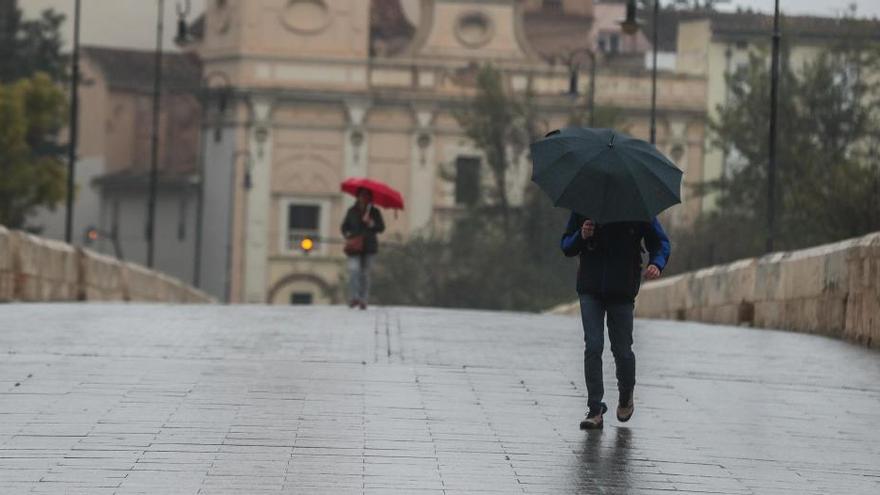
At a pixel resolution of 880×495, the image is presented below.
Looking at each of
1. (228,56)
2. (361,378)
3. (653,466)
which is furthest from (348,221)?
(228,56)

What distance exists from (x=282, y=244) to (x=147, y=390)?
266 feet

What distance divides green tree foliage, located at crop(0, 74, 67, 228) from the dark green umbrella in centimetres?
5878

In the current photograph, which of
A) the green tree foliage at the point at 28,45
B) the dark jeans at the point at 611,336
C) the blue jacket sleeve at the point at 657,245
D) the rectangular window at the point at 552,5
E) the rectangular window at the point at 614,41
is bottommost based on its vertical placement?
the dark jeans at the point at 611,336

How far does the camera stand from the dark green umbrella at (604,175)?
43.5ft

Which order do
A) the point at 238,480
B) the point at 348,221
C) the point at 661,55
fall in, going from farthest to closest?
the point at 661,55
the point at 348,221
the point at 238,480

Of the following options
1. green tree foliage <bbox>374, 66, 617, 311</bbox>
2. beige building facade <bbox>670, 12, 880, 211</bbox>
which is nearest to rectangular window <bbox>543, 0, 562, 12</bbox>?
beige building facade <bbox>670, 12, 880, 211</bbox>

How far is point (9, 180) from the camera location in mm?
72312

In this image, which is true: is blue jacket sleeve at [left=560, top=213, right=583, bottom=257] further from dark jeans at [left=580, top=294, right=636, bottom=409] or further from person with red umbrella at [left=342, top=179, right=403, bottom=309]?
person with red umbrella at [left=342, top=179, right=403, bottom=309]

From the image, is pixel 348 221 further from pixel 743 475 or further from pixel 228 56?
pixel 228 56

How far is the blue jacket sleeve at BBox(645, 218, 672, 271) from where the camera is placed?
13.6 meters

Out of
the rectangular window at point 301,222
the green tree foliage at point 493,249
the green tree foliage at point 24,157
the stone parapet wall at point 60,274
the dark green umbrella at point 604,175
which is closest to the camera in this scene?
the dark green umbrella at point 604,175

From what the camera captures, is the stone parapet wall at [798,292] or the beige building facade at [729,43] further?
the beige building facade at [729,43]

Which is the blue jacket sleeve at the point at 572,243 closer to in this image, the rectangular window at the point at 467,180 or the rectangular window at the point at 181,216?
the rectangular window at the point at 467,180

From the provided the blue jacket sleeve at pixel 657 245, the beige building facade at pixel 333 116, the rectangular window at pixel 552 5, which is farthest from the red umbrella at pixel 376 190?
the rectangular window at pixel 552 5
